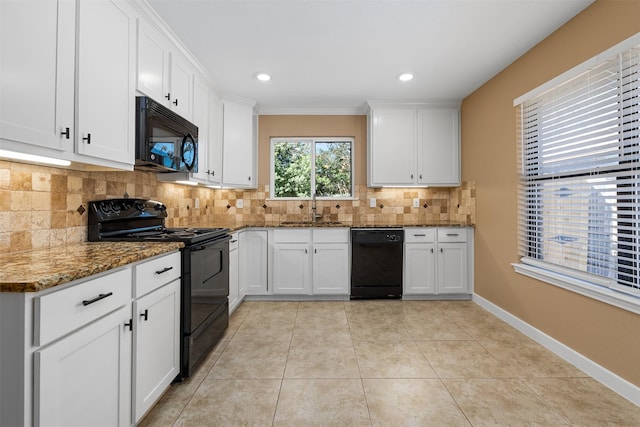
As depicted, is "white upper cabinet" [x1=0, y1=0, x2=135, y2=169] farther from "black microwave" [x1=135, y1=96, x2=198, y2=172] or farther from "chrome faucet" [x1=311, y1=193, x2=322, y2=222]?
"chrome faucet" [x1=311, y1=193, x2=322, y2=222]

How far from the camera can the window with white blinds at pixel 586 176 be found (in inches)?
71.4

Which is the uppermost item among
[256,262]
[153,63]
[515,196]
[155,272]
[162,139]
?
[153,63]

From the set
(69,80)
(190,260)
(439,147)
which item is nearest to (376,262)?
(439,147)

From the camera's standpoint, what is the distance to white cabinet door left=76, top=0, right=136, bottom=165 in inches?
59.5

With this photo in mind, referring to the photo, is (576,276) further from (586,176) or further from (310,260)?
(310,260)

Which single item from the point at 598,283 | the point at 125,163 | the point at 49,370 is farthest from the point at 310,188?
the point at 49,370

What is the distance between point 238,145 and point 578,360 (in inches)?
147

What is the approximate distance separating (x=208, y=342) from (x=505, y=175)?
9.95 feet

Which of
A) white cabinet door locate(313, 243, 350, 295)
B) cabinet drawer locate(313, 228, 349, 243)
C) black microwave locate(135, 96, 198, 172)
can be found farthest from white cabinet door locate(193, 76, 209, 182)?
white cabinet door locate(313, 243, 350, 295)

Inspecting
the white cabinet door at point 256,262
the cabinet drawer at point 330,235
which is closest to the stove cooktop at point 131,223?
the white cabinet door at point 256,262

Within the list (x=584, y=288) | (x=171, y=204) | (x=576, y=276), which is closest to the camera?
(x=584, y=288)

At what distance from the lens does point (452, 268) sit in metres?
3.73

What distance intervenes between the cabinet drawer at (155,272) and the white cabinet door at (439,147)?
312 cm

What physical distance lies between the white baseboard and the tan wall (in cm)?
4
